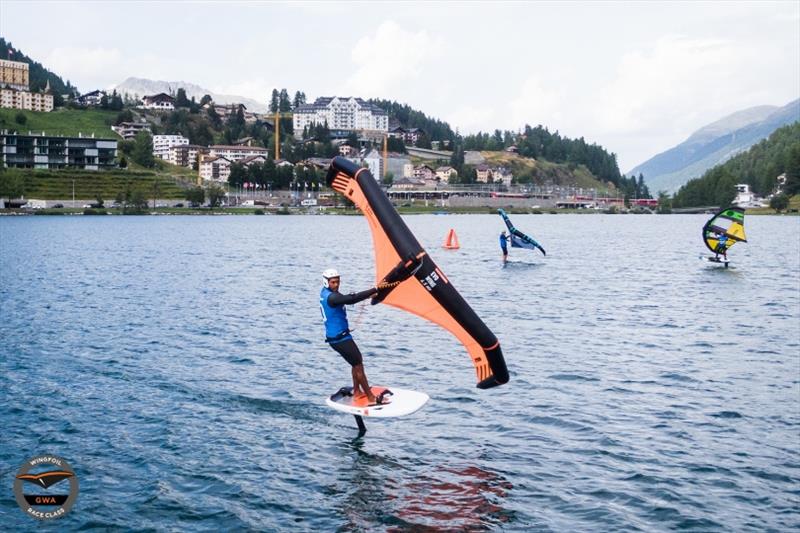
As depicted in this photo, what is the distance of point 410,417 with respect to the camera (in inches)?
1005

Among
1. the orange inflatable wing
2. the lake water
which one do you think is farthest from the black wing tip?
the lake water

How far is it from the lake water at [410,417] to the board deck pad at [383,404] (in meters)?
1.26

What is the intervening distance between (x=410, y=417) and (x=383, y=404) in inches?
148

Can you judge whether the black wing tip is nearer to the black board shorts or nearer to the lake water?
the lake water

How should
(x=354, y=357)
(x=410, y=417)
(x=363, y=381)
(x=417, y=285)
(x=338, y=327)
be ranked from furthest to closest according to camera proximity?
(x=410, y=417)
(x=363, y=381)
(x=354, y=357)
(x=338, y=327)
(x=417, y=285)

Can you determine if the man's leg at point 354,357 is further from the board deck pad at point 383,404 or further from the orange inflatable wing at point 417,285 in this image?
the orange inflatable wing at point 417,285

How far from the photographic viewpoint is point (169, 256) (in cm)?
9388

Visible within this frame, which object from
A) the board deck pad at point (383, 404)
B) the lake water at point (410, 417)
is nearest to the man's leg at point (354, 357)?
the board deck pad at point (383, 404)

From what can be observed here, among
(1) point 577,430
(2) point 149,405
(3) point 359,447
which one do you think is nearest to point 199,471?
(3) point 359,447

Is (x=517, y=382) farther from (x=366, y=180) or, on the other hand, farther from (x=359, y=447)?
(x=366, y=180)

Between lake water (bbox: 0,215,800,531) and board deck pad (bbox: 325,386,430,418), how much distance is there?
126cm

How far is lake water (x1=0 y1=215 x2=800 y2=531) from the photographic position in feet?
62.0

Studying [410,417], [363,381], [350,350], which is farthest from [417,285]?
[410,417]

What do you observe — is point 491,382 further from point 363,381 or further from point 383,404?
point 363,381
